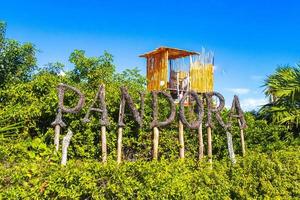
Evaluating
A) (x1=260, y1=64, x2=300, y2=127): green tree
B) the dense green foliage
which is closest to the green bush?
the dense green foliage

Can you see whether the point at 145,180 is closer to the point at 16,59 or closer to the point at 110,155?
the point at 110,155

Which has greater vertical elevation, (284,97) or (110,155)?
(284,97)

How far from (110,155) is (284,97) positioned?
6306 millimetres

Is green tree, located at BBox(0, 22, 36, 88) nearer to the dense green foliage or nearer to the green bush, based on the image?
the dense green foliage

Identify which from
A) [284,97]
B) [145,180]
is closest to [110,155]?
[145,180]

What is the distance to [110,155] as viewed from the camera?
9648 millimetres

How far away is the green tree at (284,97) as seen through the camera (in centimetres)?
1327

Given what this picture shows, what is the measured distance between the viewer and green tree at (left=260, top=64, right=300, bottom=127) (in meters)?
13.3

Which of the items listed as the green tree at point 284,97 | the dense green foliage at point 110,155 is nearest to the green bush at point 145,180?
the dense green foliage at point 110,155

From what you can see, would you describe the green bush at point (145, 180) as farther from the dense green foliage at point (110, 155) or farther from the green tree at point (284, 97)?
the green tree at point (284, 97)

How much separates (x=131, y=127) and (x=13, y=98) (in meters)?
2.59

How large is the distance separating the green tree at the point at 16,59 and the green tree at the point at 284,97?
21.9 ft

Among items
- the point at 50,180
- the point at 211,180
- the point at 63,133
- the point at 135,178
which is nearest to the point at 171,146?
the point at 63,133

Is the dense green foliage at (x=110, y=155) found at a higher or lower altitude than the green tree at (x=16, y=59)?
lower
